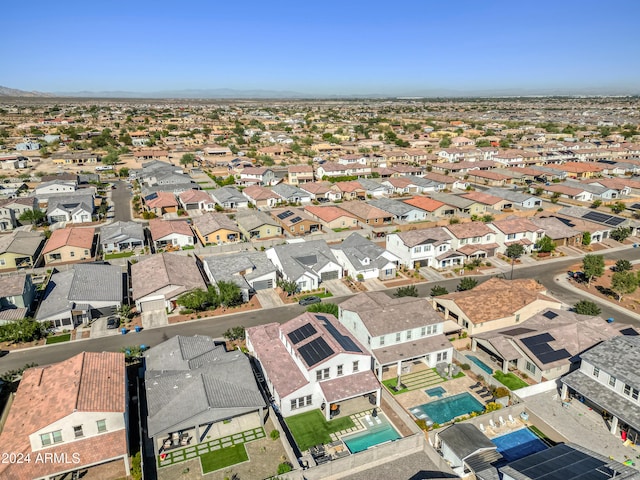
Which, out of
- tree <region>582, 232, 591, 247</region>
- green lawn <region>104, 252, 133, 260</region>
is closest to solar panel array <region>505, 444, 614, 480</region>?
tree <region>582, 232, 591, 247</region>

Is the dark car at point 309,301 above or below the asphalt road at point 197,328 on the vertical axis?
above

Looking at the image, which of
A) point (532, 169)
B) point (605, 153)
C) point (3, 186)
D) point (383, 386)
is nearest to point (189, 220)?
point (3, 186)

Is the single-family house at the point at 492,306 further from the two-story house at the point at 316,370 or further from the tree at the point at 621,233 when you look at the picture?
the tree at the point at 621,233

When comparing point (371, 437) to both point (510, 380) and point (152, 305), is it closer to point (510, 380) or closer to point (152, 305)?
point (510, 380)

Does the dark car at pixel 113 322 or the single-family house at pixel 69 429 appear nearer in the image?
the single-family house at pixel 69 429

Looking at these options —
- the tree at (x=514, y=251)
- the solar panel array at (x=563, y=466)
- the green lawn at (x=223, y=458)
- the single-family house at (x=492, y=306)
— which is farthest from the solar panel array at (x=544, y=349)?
the green lawn at (x=223, y=458)

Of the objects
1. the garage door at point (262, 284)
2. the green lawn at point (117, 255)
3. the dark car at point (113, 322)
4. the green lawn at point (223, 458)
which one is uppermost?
the green lawn at point (117, 255)

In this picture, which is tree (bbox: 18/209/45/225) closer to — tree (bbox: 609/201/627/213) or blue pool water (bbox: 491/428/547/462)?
blue pool water (bbox: 491/428/547/462)

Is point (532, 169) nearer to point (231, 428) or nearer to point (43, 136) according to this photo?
point (231, 428)
